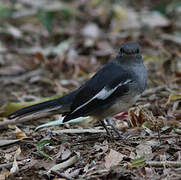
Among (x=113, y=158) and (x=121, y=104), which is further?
(x=121, y=104)

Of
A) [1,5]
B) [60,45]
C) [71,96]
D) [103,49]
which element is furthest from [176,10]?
[71,96]

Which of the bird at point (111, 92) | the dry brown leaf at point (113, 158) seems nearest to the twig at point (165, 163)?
the dry brown leaf at point (113, 158)

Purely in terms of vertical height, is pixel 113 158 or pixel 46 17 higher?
pixel 46 17

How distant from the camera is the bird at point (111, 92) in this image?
4469 millimetres

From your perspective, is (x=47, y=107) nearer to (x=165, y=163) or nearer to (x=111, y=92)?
(x=111, y=92)

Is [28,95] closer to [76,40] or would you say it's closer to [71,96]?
[71,96]

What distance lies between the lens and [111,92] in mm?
4488

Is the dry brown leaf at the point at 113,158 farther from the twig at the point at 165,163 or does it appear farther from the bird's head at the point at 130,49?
the bird's head at the point at 130,49

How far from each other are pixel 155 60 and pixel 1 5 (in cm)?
407

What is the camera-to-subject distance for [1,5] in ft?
30.3

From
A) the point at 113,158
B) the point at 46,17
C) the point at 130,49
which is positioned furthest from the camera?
the point at 46,17

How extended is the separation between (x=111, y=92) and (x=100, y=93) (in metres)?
0.12

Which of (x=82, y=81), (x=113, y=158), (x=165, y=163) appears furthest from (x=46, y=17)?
(x=165, y=163)

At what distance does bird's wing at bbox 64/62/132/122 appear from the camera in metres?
4.46
